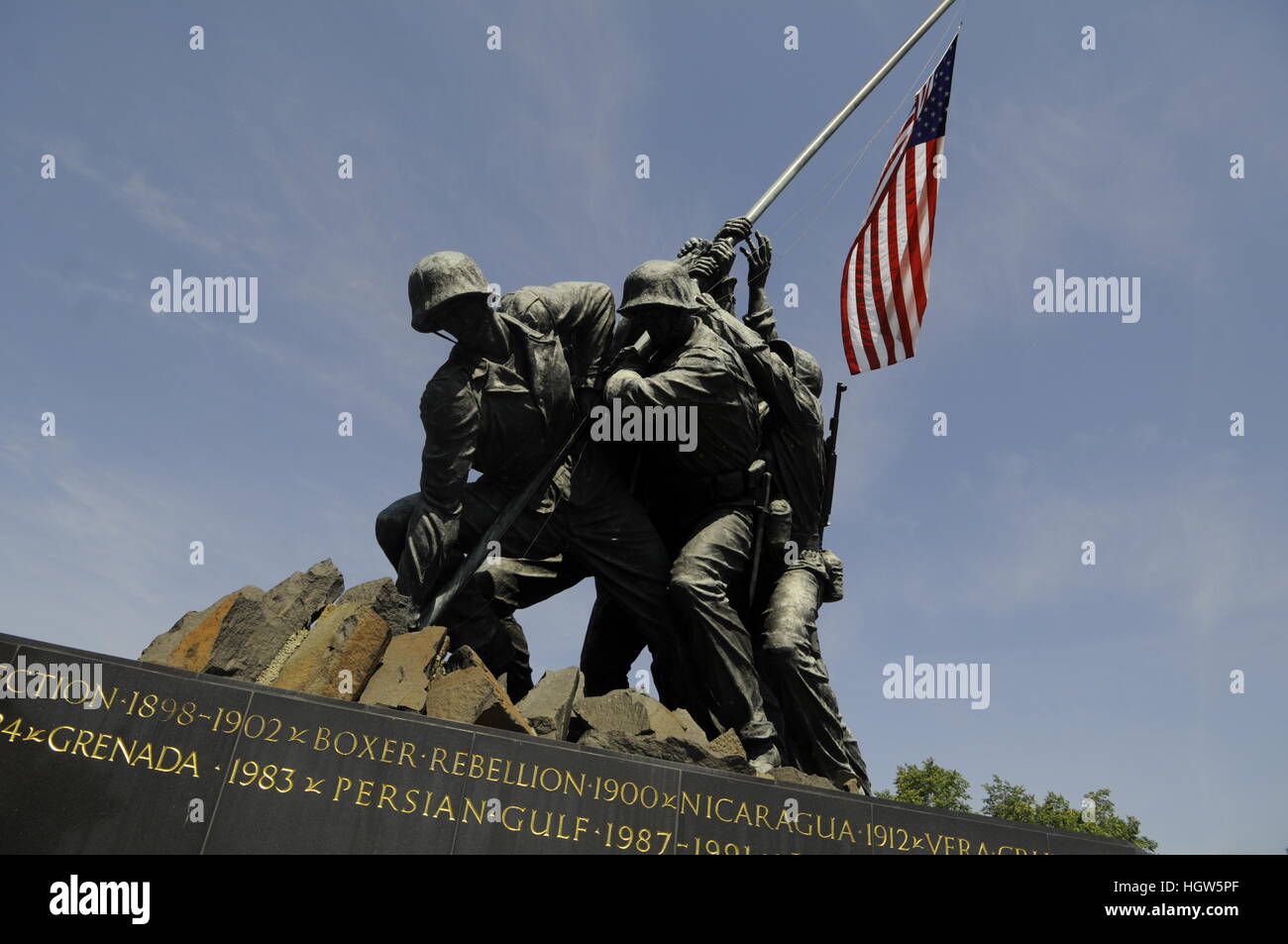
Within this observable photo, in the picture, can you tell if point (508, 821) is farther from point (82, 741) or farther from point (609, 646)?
point (609, 646)

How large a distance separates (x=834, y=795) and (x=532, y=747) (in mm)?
1880

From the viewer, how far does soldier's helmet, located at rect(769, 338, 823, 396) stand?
9.48 m

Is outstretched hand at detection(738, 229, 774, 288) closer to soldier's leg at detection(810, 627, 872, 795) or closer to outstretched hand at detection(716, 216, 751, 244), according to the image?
outstretched hand at detection(716, 216, 751, 244)

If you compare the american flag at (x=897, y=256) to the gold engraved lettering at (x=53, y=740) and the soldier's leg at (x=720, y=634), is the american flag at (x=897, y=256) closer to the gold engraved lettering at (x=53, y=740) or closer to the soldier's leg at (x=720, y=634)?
the soldier's leg at (x=720, y=634)

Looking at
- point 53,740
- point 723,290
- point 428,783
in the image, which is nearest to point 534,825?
point 428,783

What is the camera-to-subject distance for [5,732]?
5.31 m

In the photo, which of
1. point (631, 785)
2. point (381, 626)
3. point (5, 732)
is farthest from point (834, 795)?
point (5, 732)

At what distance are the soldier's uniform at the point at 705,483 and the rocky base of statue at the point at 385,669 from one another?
0.61 m

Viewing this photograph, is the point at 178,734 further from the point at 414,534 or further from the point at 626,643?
the point at 626,643

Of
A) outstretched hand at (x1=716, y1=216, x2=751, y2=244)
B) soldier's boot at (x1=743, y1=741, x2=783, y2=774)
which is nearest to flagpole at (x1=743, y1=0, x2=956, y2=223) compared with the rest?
outstretched hand at (x1=716, y1=216, x2=751, y2=244)

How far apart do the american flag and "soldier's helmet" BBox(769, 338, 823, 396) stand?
246 centimetres

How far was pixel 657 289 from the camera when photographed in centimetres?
838

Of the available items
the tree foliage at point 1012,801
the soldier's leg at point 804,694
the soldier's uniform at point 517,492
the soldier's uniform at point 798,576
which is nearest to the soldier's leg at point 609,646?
the soldier's uniform at point 517,492

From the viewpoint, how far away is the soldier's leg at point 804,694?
8.07 metres
